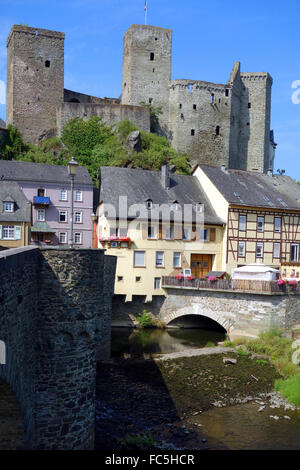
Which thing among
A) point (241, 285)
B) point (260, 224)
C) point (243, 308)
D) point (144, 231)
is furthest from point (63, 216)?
point (243, 308)

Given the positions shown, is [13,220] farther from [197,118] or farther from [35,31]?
[35,31]

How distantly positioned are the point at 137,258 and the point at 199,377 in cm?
1219

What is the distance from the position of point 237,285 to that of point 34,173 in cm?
1970

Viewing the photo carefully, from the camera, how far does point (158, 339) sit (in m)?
26.9

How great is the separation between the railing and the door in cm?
371

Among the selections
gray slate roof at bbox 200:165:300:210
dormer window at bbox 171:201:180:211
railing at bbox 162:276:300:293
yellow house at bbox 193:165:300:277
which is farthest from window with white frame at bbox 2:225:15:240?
gray slate roof at bbox 200:165:300:210

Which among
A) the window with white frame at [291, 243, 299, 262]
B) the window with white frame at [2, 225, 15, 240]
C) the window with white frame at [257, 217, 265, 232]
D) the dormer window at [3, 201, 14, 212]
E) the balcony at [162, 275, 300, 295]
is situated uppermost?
the dormer window at [3, 201, 14, 212]

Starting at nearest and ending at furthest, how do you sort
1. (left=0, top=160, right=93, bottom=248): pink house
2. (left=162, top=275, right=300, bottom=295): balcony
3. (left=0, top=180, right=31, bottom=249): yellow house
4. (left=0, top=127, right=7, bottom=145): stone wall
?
(left=162, top=275, right=300, bottom=295): balcony, (left=0, top=180, right=31, bottom=249): yellow house, (left=0, top=160, right=93, bottom=248): pink house, (left=0, top=127, right=7, bottom=145): stone wall

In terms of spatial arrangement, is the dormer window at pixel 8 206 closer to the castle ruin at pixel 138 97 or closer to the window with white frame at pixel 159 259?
the window with white frame at pixel 159 259

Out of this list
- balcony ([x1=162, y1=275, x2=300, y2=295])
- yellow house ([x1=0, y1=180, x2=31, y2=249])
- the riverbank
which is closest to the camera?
the riverbank

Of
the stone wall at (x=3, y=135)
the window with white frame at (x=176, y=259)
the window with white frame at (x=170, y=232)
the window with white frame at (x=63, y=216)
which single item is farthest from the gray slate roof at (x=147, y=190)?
the stone wall at (x=3, y=135)

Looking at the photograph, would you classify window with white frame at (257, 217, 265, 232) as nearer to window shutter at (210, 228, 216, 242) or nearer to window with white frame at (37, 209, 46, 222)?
window shutter at (210, 228, 216, 242)

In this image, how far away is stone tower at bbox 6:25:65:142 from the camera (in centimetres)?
5106
